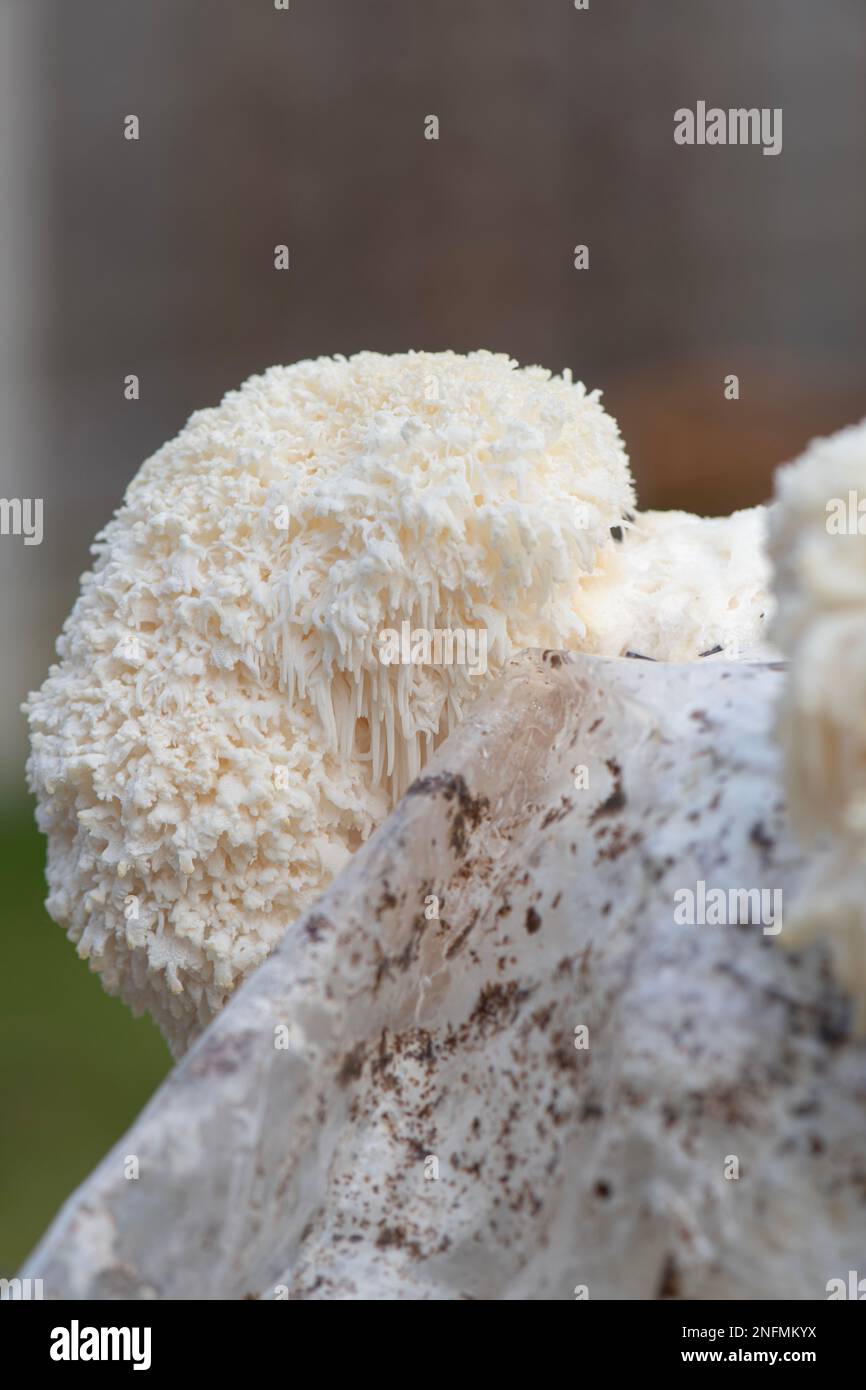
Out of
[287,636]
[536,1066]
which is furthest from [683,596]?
[536,1066]

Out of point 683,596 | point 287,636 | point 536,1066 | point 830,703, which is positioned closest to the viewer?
point 830,703

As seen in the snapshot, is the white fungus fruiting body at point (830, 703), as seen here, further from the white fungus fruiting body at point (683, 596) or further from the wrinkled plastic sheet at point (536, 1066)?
the white fungus fruiting body at point (683, 596)

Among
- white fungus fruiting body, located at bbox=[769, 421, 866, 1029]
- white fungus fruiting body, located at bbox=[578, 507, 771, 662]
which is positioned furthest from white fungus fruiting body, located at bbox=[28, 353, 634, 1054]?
white fungus fruiting body, located at bbox=[769, 421, 866, 1029]

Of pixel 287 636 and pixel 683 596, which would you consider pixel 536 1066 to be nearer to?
pixel 287 636

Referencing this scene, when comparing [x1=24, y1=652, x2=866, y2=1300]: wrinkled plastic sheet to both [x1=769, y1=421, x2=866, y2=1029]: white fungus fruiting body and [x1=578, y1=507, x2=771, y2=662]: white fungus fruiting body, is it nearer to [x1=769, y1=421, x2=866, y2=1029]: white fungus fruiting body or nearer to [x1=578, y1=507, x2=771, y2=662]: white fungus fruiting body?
[x1=769, y1=421, x2=866, y2=1029]: white fungus fruiting body

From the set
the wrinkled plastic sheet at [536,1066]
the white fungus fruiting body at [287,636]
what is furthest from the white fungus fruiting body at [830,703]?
the white fungus fruiting body at [287,636]
